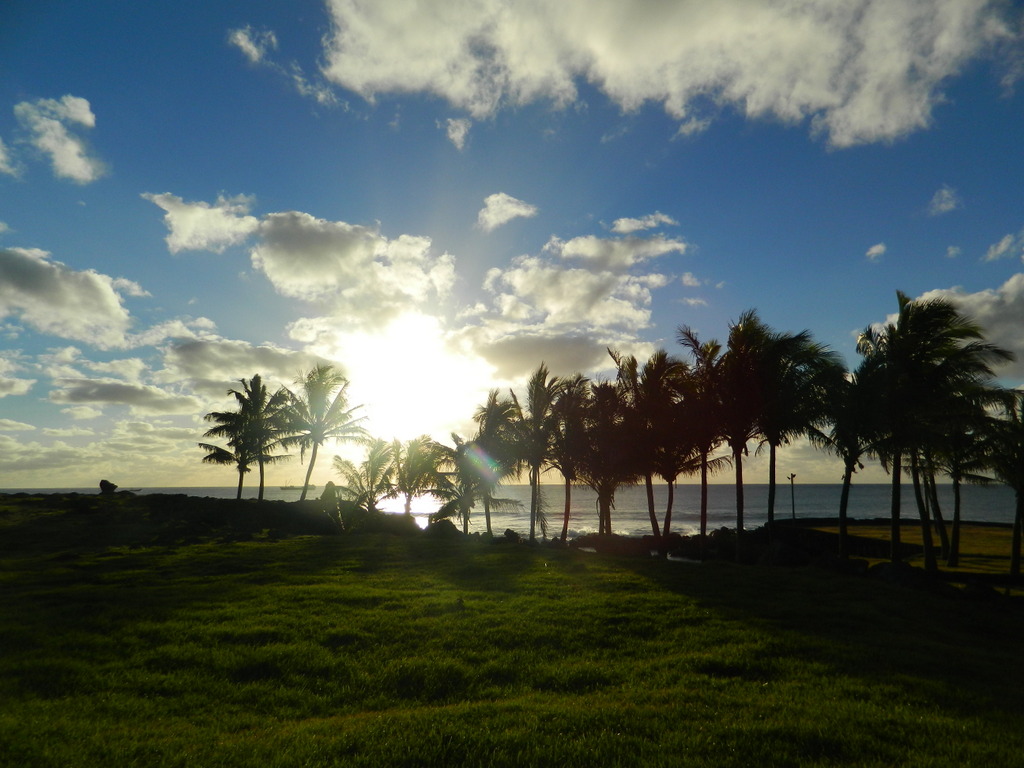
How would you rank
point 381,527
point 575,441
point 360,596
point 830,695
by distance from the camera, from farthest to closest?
point 381,527
point 575,441
point 360,596
point 830,695

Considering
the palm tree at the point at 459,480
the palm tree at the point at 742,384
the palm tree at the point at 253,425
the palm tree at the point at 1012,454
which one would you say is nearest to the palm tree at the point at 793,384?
the palm tree at the point at 742,384

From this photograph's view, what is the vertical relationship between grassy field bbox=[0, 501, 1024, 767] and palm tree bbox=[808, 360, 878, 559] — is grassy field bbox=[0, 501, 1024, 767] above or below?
below

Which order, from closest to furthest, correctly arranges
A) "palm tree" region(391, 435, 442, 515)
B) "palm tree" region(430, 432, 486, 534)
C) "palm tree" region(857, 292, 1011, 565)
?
"palm tree" region(857, 292, 1011, 565), "palm tree" region(430, 432, 486, 534), "palm tree" region(391, 435, 442, 515)

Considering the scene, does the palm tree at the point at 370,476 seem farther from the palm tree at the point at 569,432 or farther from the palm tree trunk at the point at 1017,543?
the palm tree trunk at the point at 1017,543

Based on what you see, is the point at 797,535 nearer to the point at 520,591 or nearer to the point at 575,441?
the point at 575,441

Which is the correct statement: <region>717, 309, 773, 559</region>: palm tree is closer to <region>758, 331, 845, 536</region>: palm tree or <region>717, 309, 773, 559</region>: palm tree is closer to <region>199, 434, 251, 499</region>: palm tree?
<region>758, 331, 845, 536</region>: palm tree

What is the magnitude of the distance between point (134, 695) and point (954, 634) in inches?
633

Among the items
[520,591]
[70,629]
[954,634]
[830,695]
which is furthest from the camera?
[520,591]

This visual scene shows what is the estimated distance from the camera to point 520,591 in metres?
15.1

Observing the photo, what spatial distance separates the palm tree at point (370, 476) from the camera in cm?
3778

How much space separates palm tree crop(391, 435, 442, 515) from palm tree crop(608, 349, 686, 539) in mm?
13535

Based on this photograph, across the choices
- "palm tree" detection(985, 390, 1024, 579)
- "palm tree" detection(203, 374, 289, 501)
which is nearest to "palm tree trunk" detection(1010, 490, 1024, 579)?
"palm tree" detection(985, 390, 1024, 579)

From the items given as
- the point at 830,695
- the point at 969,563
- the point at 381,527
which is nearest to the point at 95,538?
the point at 381,527

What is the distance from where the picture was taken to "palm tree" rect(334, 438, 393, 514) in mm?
37781
